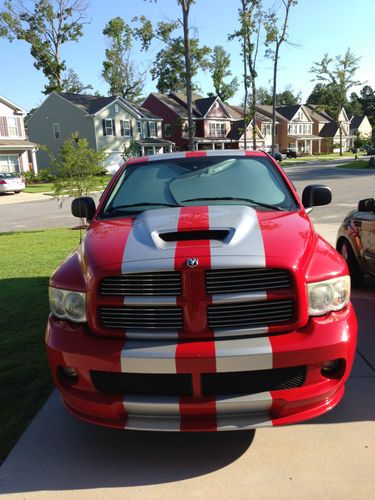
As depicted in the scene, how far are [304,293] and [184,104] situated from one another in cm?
5811

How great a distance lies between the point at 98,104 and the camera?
4556 cm

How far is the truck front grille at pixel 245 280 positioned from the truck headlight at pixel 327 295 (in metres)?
0.17

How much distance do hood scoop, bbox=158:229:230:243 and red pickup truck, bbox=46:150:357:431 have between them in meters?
0.03

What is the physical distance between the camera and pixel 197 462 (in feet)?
8.99

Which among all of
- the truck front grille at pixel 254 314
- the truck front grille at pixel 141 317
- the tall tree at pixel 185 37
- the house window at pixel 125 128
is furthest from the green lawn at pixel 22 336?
the house window at pixel 125 128

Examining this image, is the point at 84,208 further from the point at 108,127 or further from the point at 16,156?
the point at 108,127

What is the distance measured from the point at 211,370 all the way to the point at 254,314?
0.39 meters

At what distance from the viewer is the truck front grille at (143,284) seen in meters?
2.52

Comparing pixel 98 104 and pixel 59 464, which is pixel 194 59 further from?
pixel 59 464

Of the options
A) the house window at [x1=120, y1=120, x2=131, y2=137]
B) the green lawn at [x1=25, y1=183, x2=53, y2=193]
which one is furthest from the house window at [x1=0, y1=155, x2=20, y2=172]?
the house window at [x1=120, y1=120, x2=131, y2=137]

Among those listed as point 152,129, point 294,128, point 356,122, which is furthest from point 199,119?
point 356,122

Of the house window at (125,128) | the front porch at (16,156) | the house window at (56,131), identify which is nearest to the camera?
the front porch at (16,156)

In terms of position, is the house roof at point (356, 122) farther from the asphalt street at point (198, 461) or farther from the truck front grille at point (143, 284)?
the truck front grille at point (143, 284)

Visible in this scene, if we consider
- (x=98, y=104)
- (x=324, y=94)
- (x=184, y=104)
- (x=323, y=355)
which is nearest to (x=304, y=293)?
(x=323, y=355)
